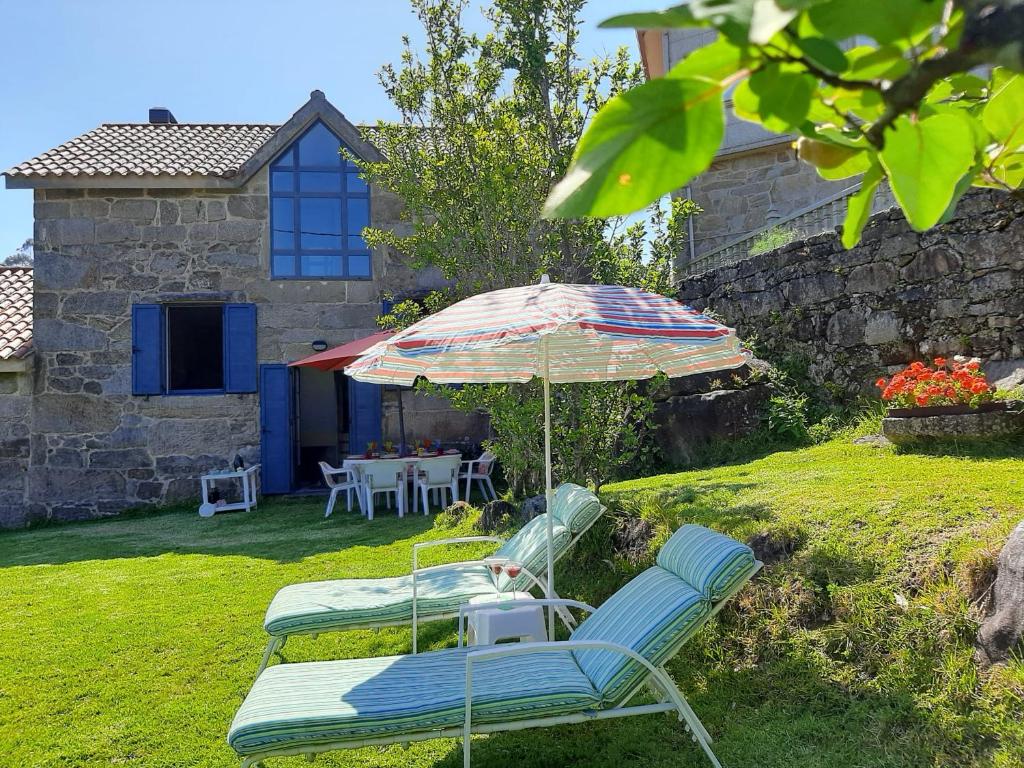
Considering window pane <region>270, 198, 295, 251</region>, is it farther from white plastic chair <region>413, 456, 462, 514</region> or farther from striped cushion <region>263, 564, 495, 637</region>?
striped cushion <region>263, 564, 495, 637</region>

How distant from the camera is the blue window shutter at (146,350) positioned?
1128 centimetres

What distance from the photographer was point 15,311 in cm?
1227

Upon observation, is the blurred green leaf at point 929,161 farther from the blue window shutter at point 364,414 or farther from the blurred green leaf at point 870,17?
the blue window shutter at point 364,414

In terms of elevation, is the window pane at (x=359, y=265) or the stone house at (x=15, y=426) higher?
the window pane at (x=359, y=265)

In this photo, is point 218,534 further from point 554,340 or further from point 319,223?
point 554,340

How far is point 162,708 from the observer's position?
407 cm

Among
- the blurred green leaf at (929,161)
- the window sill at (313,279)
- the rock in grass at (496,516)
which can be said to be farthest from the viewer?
the window sill at (313,279)

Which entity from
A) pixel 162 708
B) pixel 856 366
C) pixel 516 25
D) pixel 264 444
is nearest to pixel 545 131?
pixel 516 25

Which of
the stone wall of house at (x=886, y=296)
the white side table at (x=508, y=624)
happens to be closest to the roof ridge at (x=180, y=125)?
the stone wall of house at (x=886, y=296)

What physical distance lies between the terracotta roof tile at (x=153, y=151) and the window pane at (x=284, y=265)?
1339 millimetres

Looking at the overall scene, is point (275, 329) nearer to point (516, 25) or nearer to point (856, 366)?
point (516, 25)

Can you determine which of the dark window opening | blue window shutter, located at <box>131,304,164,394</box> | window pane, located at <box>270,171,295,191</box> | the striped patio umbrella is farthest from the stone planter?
the dark window opening

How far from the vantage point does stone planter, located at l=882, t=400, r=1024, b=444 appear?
5.55m

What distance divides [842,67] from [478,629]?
3770 mm
